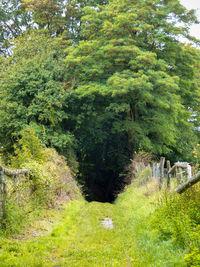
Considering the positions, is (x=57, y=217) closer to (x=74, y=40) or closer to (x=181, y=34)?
(x=181, y=34)

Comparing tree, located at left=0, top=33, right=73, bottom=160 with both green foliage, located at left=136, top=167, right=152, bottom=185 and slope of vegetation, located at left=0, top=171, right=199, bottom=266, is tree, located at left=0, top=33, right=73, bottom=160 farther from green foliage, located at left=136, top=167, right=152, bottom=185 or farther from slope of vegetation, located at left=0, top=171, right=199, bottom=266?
slope of vegetation, located at left=0, top=171, right=199, bottom=266

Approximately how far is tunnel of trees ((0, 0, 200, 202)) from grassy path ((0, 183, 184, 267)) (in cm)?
894

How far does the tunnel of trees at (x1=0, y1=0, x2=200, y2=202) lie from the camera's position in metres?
17.8

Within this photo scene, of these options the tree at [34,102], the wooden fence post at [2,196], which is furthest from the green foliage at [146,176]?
the wooden fence post at [2,196]

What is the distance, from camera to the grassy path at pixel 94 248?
Answer: 5477mm

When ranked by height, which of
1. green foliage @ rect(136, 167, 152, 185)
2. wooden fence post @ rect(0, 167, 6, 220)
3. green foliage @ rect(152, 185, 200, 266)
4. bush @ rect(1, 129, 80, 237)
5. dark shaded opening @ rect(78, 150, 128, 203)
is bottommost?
dark shaded opening @ rect(78, 150, 128, 203)

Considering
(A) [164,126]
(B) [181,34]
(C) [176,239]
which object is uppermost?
(B) [181,34]

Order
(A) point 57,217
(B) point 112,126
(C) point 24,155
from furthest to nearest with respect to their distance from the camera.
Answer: (B) point 112,126 → (C) point 24,155 → (A) point 57,217

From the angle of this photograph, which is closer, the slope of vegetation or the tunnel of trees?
the slope of vegetation

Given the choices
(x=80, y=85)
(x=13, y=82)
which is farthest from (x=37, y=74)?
(x=80, y=85)

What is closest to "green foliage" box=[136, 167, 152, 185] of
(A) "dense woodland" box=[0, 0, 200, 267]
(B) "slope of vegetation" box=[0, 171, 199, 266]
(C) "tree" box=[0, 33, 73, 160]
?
(A) "dense woodland" box=[0, 0, 200, 267]

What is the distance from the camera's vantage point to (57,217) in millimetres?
9977

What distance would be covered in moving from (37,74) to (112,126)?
6.75 metres

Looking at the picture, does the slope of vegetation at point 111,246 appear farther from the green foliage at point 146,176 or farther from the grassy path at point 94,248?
the green foliage at point 146,176
